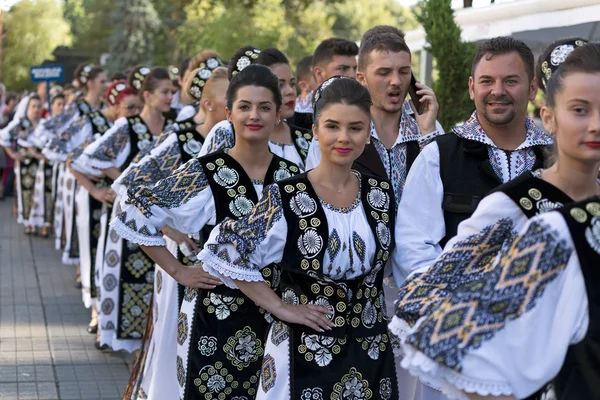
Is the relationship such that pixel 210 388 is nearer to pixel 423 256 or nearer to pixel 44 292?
pixel 423 256

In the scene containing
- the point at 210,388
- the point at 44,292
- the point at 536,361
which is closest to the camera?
the point at 536,361

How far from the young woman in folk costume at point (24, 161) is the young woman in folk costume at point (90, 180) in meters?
5.79

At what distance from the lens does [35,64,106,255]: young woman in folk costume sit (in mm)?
11852

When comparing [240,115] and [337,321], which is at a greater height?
[240,115]

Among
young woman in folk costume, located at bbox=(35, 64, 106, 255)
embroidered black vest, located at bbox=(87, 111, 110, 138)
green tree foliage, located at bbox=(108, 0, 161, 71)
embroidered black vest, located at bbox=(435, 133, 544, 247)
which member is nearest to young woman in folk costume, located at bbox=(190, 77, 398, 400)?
embroidered black vest, located at bbox=(435, 133, 544, 247)

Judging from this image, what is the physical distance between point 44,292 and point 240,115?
7.06 m

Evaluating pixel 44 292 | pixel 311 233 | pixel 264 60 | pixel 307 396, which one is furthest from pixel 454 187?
pixel 44 292

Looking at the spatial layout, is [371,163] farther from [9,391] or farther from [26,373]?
[26,373]

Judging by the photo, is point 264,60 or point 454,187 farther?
point 264,60

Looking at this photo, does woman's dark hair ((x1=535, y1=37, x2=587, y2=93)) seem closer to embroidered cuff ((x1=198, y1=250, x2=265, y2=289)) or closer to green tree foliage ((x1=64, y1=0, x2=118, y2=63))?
embroidered cuff ((x1=198, y1=250, x2=265, y2=289))

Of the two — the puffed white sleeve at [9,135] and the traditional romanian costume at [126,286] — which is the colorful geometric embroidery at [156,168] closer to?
the traditional romanian costume at [126,286]

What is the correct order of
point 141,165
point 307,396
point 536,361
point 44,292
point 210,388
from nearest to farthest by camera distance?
point 536,361, point 307,396, point 210,388, point 141,165, point 44,292

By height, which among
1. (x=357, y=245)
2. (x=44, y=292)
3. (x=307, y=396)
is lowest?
(x=44, y=292)

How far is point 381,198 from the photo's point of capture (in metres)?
4.20
